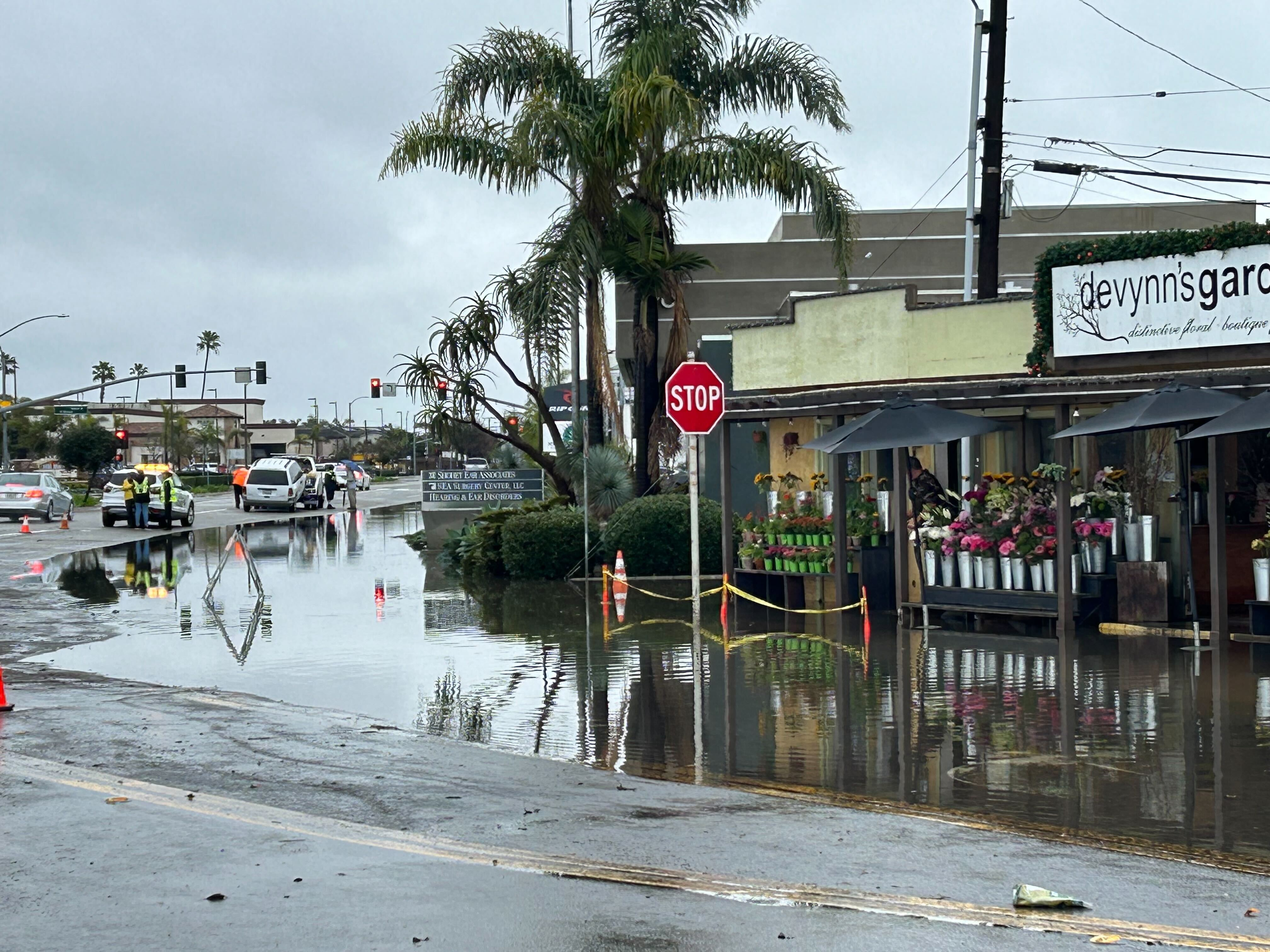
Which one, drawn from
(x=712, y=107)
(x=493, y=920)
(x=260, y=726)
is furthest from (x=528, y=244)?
(x=493, y=920)

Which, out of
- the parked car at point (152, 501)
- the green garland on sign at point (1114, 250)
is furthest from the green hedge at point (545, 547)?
the parked car at point (152, 501)

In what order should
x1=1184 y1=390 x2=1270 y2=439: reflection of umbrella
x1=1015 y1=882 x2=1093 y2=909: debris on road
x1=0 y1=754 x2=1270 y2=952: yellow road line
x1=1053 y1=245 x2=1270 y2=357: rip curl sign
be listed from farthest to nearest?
x1=1053 y1=245 x2=1270 y2=357: rip curl sign < x1=1184 y1=390 x2=1270 y2=439: reflection of umbrella < x1=1015 y1=882 x2=1093 y2=909: debris on road < x1=0 y1=754 x2=1270 y2=952: yellow road line

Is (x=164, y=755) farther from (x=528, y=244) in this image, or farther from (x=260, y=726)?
(x=528, y=244)

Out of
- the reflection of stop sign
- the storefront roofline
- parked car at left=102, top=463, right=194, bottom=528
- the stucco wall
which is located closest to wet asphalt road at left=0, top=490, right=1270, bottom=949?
the reflection of stop sign

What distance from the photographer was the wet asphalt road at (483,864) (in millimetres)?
5934

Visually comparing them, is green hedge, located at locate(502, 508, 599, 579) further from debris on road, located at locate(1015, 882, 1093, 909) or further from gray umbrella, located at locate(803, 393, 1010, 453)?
debris on road, located at locate(1015, 882, 1093, 909)

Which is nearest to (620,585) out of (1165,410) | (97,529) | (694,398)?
(694,398)

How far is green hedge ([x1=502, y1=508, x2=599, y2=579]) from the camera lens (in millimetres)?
24484

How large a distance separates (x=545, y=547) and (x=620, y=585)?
138 inches

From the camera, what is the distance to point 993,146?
22.2 metres

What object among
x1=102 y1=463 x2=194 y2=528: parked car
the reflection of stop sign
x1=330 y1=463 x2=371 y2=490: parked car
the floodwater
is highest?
x1=330 y1=463 x2=371 y2=490: parked car

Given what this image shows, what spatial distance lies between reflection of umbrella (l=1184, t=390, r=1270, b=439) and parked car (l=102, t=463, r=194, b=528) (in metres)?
34.7

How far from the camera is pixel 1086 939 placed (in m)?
5.84

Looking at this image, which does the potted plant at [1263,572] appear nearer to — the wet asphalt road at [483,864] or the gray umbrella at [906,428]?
the gray umbrella at [906,428]
